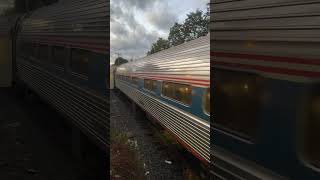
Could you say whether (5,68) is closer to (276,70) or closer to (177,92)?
(177,92)

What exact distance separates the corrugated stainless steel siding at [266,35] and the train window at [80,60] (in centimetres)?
83

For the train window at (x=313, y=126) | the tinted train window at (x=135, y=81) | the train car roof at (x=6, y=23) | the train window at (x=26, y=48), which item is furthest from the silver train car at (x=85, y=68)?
the tinted train window at (x=135, y=81)

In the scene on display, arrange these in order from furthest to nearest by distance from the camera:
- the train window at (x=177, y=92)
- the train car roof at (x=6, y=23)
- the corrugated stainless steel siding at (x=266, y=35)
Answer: the train window at (x=177, y=92) < the train car roof at (x=6, y=23) < the corrugated stainless steel siding at (x=266, y=35)

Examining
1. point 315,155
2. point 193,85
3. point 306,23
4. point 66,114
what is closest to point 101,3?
point 306,23

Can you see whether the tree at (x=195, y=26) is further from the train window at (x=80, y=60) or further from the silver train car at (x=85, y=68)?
the train window at (x=80, y=60)

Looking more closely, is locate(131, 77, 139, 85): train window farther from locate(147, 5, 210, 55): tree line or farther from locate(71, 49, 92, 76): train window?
locate(147, 5, 210, 55): tree line

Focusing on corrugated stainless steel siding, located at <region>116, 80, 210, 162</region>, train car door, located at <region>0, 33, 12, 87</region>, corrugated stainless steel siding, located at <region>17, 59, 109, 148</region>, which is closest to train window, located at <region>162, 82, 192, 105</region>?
corrugated stainless steel siding, located at <region>116, 80, 210, 162</region>

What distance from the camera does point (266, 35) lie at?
2.80 feet

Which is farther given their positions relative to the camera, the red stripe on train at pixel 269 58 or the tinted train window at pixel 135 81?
the tinted train window at pixel 135 81

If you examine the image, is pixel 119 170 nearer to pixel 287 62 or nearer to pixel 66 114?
pixel 287 62

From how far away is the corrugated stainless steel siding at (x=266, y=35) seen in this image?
2.82 feet

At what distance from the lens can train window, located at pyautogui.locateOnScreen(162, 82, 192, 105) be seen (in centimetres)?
363

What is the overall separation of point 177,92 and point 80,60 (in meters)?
2.45

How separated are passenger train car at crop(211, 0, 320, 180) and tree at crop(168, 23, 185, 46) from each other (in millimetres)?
119
